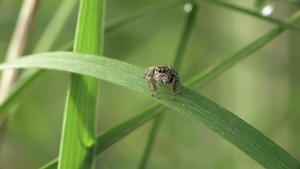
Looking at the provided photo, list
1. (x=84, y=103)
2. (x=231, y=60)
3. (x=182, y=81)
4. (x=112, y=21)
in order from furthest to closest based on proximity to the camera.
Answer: (x=182, y=81) < (x=112, y=21) < (x=231, y=60) < (x=84, y=103)

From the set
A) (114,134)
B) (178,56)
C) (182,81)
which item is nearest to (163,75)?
(114,134)

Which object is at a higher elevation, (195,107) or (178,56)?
(178,56)

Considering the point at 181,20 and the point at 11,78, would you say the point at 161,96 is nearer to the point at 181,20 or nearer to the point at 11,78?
the point at 11,78

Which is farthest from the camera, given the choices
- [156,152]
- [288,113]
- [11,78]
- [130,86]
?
[156,152]

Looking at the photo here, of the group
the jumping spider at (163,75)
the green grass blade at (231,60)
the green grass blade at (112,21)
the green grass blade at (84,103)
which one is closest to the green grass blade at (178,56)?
the green grass blade at (112,21)

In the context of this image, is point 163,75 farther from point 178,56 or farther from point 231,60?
point 178,56

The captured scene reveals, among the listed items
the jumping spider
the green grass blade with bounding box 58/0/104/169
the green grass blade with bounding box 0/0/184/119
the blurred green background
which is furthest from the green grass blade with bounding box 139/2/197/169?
the blurred green background

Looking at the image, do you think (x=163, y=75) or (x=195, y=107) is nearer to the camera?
(x=195, y=107)

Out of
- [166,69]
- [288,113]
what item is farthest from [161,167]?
[166,69]
